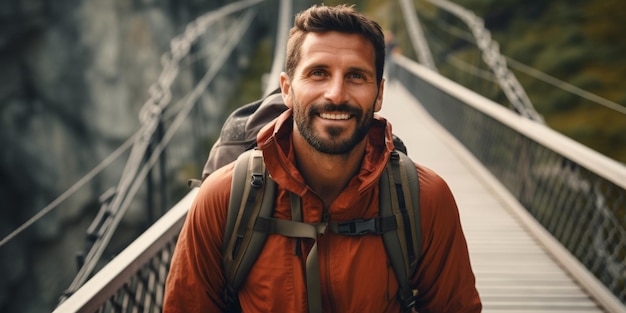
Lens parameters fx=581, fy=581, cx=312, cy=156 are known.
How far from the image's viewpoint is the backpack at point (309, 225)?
129 cm

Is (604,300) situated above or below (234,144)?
below

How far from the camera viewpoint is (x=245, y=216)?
1291 millimetres

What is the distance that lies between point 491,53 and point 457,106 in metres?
1.33

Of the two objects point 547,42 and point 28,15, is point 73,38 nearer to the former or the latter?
point 28,15

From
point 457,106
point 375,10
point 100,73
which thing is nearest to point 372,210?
point 457,106

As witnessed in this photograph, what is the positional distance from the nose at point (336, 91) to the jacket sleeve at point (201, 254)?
0.30m

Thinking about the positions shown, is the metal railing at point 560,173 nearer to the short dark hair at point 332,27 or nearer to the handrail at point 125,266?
the short dark hair at point 332,27

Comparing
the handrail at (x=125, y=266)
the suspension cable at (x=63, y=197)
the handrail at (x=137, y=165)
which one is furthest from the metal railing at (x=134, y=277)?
the suspension cable at (x=63, y=197)

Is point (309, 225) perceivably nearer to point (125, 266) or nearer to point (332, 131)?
point (332, 131)

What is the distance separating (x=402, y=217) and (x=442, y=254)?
16cm

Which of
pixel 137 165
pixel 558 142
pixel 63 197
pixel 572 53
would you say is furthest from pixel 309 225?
pixel 572 53

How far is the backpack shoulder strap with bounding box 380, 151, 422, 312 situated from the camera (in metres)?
1.31

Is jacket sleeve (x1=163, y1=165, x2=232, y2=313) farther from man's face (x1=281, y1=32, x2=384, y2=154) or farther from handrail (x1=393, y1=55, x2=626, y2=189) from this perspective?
handrail (x1=393, y1=55, x2=626, y2=189)

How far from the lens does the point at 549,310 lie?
8.82 ft
